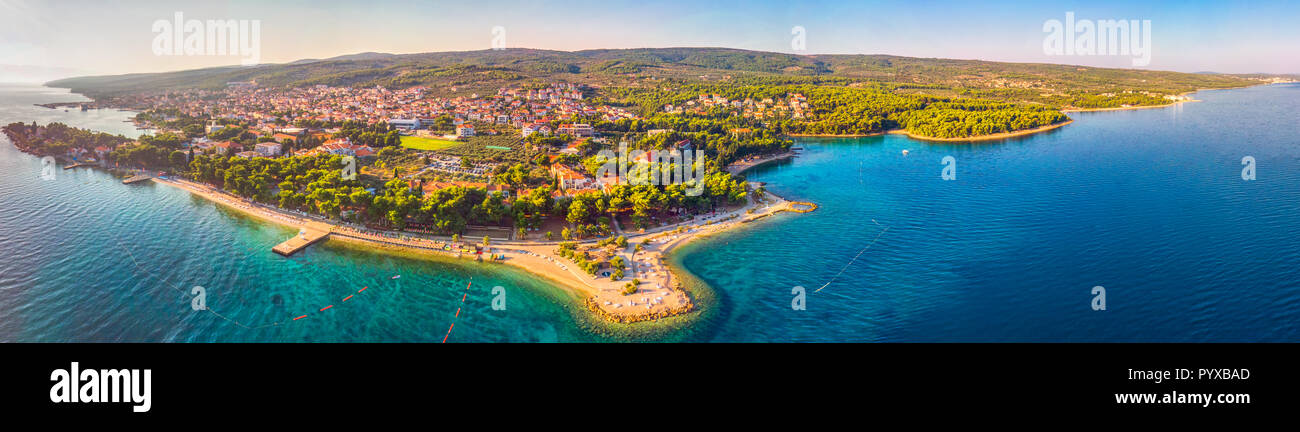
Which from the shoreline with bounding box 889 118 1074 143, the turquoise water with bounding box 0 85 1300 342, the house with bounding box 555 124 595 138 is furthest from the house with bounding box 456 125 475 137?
the shoreline with bounding box 889 118 1074 143

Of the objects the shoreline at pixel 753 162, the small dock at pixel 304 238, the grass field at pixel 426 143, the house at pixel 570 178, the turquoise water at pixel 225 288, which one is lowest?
the turquoise water at pixel 225 288

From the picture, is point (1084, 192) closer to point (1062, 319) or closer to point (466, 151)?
point (1062, 319)

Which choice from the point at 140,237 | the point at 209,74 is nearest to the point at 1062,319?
the point at 140,237

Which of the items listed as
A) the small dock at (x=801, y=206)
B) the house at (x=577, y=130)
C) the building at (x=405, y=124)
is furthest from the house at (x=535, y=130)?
the small dock at (x=801, y=206)

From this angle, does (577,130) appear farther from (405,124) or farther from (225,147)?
(225,147)

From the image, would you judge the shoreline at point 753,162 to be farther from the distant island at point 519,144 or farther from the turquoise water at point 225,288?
the turquoise water at point 225,288

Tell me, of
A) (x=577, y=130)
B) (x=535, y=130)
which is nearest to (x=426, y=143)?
(x=535, y=130)
